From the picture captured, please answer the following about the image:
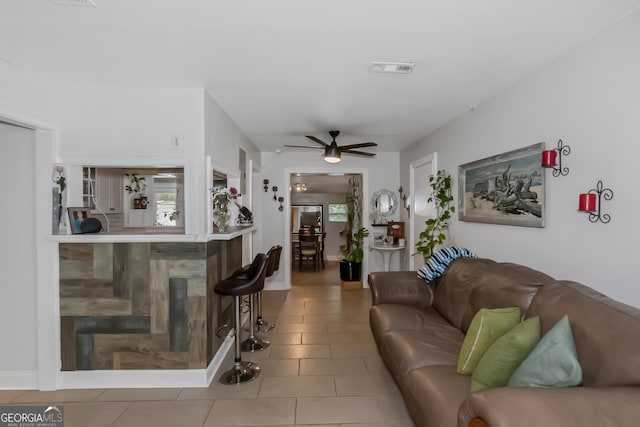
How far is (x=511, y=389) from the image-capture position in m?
1.15

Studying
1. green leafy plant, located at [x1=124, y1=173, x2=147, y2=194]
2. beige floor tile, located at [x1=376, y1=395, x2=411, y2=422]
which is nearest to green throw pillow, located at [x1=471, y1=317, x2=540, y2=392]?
beige floor tile, located at [x1=376, y1=395, x2=411, y2=422]

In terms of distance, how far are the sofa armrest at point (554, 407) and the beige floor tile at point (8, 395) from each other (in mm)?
3205

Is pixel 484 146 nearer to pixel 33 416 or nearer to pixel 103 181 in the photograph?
pixel 103 181

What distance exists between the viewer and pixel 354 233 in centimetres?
603

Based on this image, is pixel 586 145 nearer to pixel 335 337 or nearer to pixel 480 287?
pixel 480 287

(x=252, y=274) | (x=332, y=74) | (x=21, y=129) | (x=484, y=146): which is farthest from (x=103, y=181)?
(x=484, y=146)

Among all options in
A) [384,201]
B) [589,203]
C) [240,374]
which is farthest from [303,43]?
[384,201]

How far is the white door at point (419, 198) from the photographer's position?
4.49 metres

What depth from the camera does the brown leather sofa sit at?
1077mm

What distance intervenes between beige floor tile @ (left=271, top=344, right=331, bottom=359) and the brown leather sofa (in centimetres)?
68

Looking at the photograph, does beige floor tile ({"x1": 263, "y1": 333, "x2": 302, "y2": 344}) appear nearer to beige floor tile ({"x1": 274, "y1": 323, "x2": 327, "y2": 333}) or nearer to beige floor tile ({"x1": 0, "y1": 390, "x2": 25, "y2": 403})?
beige floor tile ({"x1": 274, "y1": 323, "x2": 327, "y2": 333})

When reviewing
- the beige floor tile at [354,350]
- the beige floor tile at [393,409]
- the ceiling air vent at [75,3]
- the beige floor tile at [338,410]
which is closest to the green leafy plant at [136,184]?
the ceiling air vent at [75,3]

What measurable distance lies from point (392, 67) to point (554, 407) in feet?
6.91

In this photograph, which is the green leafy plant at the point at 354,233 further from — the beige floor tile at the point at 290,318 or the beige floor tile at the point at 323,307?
the beige floor tile at the point at 290,318
